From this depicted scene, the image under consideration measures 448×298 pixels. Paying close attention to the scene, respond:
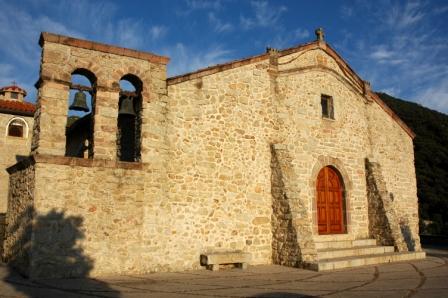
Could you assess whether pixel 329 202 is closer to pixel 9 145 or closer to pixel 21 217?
pixel 21 217

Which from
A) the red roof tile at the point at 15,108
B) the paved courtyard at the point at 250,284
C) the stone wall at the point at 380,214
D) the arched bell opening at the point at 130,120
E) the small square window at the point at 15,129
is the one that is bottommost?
the paved courtyard at the point at 250,284

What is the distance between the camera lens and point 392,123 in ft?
53.9

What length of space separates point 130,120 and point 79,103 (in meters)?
1.78

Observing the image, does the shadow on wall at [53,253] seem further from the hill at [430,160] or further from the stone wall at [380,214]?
the hill at [430,160]

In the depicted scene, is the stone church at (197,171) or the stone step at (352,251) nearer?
the stone church at (197,171)

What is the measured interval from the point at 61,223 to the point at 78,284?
1437mm

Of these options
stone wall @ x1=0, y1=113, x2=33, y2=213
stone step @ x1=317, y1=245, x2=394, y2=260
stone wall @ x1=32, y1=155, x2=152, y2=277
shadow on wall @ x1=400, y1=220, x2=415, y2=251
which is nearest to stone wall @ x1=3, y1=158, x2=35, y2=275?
stone wall @ x1=32, y1=155, x2=152, y2=277

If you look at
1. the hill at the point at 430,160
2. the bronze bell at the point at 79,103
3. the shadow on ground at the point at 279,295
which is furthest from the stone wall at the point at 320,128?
the hill at the point at 430,160

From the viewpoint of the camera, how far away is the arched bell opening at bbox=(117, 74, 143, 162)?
971 cm

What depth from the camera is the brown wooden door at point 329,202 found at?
12.9 metres

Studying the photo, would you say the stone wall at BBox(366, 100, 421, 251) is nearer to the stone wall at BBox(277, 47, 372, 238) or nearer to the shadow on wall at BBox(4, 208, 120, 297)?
the stone wall at BBox(277, 47, 372, 238)

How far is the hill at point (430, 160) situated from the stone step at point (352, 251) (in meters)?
16.3

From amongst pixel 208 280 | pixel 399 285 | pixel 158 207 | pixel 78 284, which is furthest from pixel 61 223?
pixel 399 285

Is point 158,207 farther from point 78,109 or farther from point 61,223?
point 78,109
